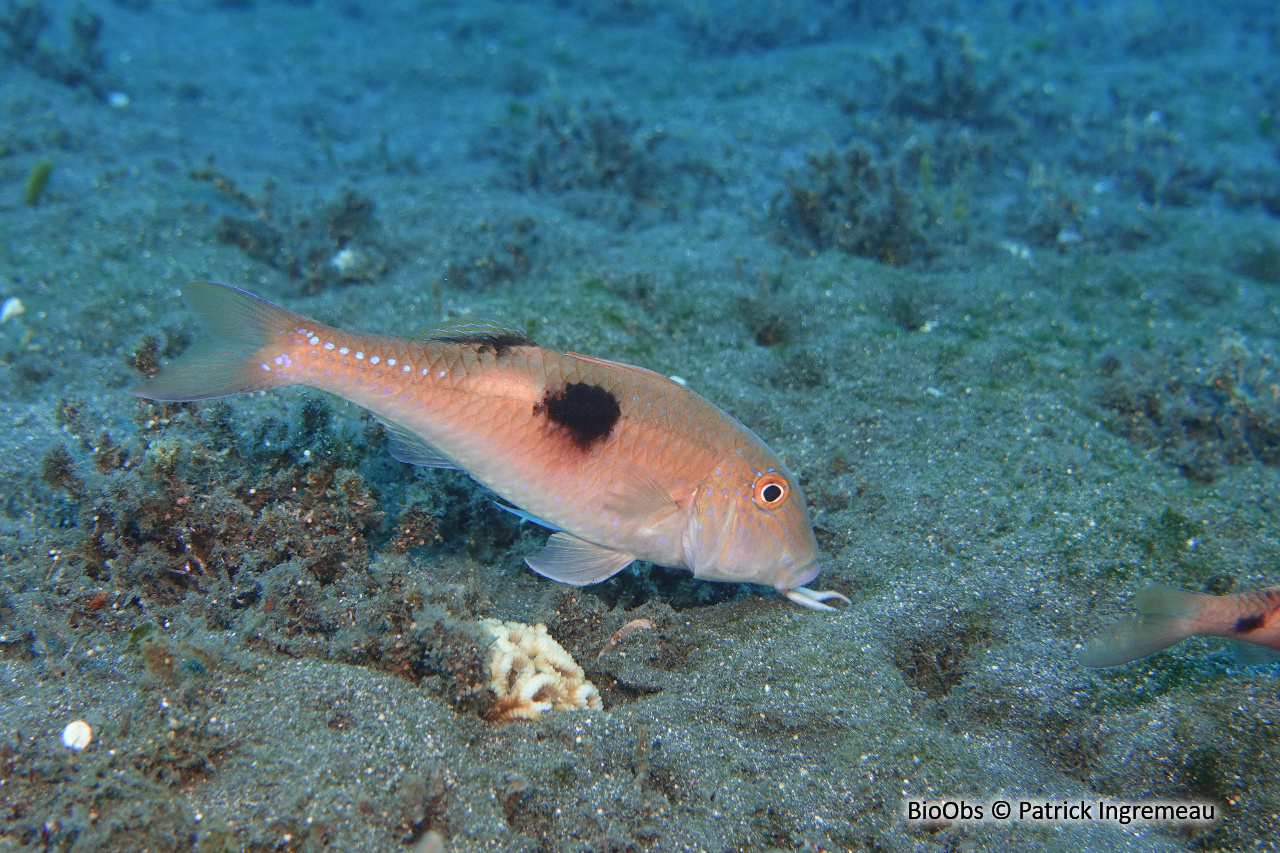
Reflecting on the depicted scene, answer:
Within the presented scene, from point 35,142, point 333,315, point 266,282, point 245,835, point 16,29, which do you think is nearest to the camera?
point 245,835

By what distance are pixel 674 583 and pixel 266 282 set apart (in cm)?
561

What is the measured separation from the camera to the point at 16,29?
38.5 feet

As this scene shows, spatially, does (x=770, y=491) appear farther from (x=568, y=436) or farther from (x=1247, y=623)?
(x=1247, y=623)

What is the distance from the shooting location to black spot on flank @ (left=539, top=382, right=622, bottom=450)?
295cm

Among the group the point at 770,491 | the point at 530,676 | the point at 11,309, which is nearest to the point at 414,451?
the point at 530,676

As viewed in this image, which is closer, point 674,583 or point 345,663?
point 345,663

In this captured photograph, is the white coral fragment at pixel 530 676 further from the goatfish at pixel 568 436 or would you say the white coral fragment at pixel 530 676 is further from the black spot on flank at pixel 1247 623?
the black spot on flank at pixel 1247 623

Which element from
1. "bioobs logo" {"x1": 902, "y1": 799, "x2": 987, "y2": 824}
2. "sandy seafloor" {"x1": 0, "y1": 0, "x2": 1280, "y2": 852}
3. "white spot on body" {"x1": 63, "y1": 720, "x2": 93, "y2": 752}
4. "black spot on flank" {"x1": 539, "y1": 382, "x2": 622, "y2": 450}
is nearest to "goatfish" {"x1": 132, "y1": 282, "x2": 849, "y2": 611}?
"black spot on flank" {"x1": 539, "y1": 382, "x2": 622, "y2": 450}

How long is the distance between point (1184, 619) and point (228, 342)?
158 inches

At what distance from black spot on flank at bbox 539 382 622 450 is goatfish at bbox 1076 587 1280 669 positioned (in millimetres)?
2225

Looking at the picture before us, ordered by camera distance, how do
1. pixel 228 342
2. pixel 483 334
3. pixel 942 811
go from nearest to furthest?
pixel 942 811
pixel 228 342
pixel 483 334

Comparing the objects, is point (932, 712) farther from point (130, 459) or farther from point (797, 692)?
point (130, 459)

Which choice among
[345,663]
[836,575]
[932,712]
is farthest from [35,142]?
[932,712]

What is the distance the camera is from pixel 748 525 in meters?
3.03
